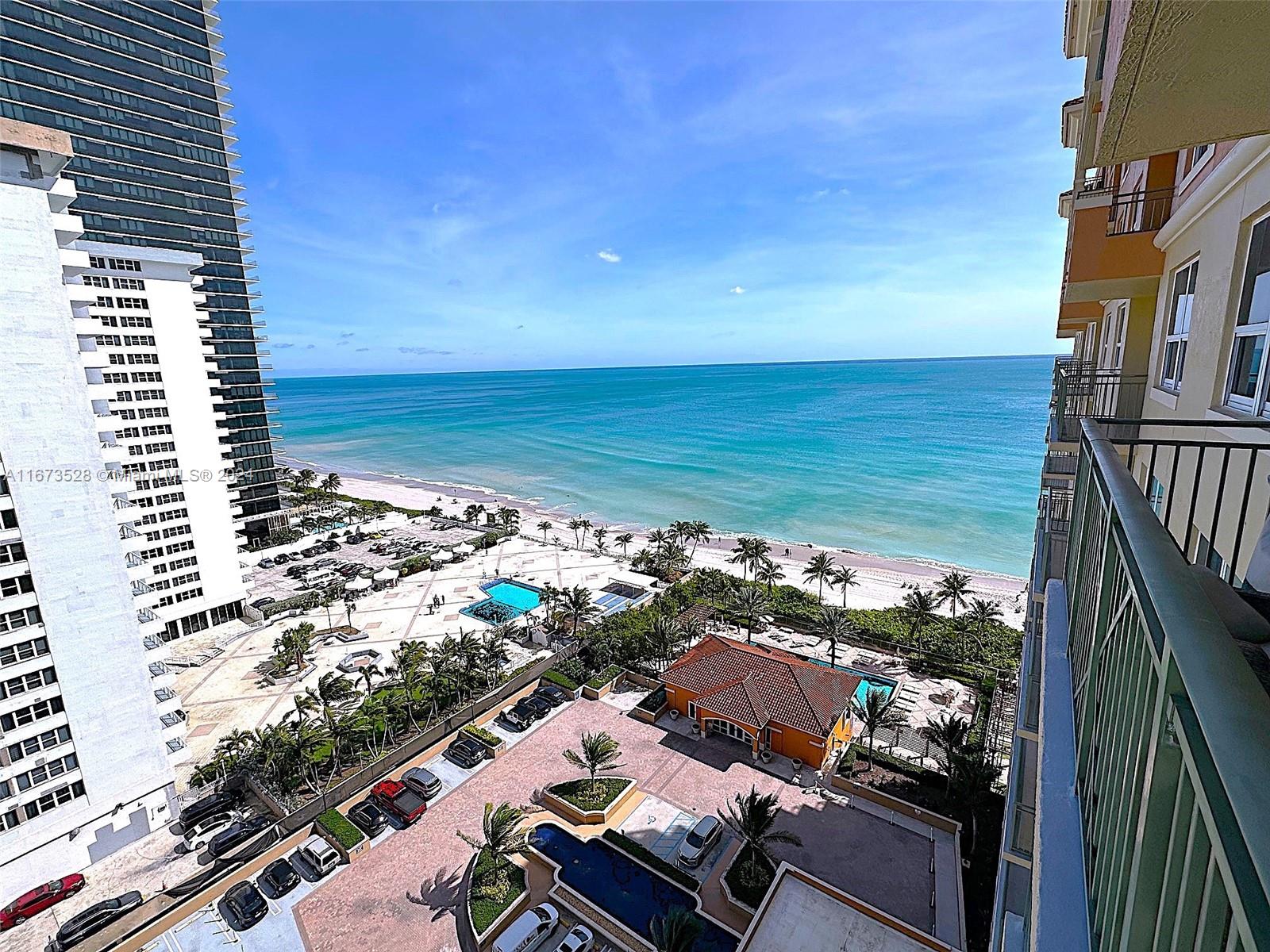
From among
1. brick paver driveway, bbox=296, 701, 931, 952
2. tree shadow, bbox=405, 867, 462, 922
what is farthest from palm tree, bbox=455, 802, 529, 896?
brick paver driveway, bbox=296, 701, 931, 952

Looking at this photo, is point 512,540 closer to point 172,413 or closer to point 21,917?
point 172,413

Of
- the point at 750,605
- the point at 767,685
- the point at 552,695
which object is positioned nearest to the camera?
the point at 767,685

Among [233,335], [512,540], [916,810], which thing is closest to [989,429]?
[512,540]

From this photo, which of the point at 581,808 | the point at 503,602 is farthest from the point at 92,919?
the point at 503,602

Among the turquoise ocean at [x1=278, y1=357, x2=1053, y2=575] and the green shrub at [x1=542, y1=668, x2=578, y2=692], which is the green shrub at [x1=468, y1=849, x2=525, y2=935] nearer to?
the green shrub at [x1=542, y1=668, x2=578, y2=692]

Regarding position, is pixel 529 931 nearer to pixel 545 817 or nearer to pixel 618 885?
pixel 618 885

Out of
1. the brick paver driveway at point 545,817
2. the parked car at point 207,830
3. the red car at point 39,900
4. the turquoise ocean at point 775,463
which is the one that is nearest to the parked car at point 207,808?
the parked car at point 207,830
